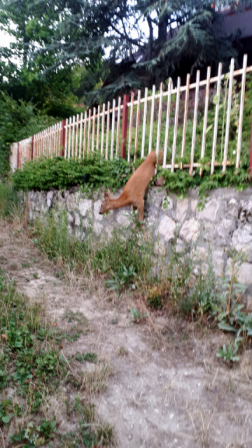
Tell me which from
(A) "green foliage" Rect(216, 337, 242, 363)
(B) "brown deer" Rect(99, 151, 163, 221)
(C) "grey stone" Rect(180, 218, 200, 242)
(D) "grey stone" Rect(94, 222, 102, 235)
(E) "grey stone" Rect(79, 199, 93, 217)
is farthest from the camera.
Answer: (E) "grey stone" Rect(79, 199, 93, 217)

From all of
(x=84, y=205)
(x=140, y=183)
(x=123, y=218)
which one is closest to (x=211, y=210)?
(x=140, y=183)

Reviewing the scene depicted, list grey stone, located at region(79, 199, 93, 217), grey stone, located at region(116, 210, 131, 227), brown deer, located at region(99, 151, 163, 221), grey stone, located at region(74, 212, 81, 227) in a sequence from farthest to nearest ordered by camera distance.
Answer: grey stone, located at region(74, 212, 81, 227) < grey stone, located at region(79, 199, 93, 217) < grey stone, located at region(116, 210, 131, 227) < brown deer, located at region(99, 151, 163, 221)

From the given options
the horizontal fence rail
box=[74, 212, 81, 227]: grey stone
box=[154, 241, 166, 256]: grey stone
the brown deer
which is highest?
the horizontal fence rail

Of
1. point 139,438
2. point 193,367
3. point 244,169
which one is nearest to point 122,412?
point 139,438

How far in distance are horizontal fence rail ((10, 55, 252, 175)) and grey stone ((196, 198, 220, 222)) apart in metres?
0.34

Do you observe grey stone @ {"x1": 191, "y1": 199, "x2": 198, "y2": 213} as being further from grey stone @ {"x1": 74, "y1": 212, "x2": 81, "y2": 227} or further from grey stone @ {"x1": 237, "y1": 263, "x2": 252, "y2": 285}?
grey stone @ {"x1": 74, "y1": 212, "x2": 81, "y2": 227}

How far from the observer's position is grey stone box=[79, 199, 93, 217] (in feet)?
16.8

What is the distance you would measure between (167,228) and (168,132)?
291cm

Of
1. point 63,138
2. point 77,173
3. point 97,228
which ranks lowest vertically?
point 97,228

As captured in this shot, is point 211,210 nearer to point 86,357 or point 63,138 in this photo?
point 86,357

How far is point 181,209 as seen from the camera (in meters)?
3.56

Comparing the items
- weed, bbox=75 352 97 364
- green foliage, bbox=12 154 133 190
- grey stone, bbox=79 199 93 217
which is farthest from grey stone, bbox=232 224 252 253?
grey stone, bbox=79 199 93 217

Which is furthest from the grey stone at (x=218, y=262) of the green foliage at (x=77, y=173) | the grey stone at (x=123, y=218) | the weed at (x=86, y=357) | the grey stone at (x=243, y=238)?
the green foliage at (x=77, y=173)

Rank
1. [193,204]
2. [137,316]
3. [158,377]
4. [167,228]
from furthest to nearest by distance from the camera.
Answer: [167,228]
[193,204]
[137,316]
[158,377]
